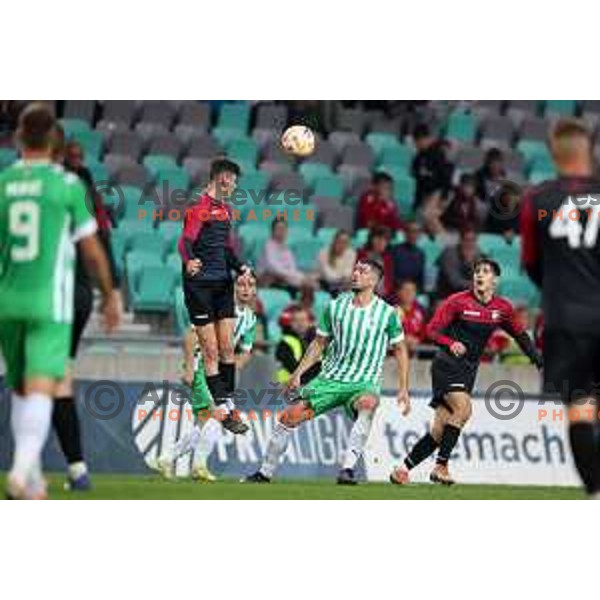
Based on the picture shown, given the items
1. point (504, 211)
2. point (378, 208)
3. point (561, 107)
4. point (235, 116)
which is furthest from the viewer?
point (561, 107)

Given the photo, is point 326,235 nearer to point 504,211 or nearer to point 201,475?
point 504,211

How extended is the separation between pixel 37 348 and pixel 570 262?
286 cm

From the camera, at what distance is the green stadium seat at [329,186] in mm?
22875

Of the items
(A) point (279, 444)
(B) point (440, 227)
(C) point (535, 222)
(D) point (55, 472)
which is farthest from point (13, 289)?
(B) point (440, 227)

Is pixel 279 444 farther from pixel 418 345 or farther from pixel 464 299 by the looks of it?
pixel 418 345

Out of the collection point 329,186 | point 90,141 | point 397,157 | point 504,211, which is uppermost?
point 90,141

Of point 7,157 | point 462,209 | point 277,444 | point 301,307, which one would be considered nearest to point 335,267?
point 301,307

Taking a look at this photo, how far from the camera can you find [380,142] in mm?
24000

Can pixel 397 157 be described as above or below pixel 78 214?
above

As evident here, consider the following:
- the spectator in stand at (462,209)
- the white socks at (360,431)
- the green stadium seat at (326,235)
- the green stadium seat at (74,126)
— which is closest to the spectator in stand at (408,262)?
the green stadium seat at (326,235)

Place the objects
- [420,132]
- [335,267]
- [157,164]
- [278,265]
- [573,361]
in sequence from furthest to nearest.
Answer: [420,132]
[157,164]
[335,267]
[278,265]
[573,361]

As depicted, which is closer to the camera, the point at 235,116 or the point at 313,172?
the point at 313,172

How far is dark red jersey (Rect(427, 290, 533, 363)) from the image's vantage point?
1669 centimetres

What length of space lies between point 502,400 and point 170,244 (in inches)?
147
